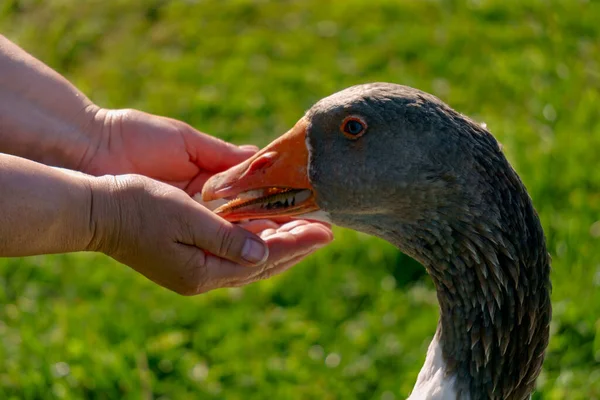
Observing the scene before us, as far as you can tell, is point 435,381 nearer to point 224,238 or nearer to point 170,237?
point 224,238

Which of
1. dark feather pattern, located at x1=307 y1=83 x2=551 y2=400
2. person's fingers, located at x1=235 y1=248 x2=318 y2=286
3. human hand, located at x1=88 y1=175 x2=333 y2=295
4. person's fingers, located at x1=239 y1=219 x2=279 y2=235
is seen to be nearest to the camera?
dark feather pattern, located at x1=307 y1=83 x2=551 y2=400

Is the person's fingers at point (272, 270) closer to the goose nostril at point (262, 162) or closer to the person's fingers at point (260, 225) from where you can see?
the person's fingers at point (260, 225)

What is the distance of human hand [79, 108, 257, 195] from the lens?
349cm

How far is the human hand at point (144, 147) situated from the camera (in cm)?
349

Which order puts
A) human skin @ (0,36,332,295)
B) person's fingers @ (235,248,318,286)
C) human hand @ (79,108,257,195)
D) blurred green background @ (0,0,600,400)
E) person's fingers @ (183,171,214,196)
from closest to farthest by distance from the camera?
human skin @ (0,36,332,295) < person's fingers @ (235,248,318,286) < human hand @ (79,108,257,195) < person's fingers @ (183,171,214,196) < blurred green background @ (0,0,600,400)

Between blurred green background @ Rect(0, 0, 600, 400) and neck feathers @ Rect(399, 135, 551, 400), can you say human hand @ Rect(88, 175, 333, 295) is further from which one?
blurred green background @ Rect(0, 0, 600, 400)

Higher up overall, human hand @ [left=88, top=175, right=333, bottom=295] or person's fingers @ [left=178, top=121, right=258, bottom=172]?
person's fingers @ [left=178, top=121, right=258, bottom=172]

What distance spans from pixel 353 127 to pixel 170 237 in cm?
72

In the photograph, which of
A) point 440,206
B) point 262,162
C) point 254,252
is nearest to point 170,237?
point 254,252

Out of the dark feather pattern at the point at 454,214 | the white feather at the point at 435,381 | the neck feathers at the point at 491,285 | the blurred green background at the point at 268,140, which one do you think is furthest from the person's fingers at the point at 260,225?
the blurred green background at the point at 268,140

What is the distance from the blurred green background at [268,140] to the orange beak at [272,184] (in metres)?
1.47

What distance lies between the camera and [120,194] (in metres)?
2.90

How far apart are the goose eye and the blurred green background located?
1.81m

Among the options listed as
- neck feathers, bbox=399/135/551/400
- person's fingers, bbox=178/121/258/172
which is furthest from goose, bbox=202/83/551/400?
person's fingers, bbox=178/121/258/172
